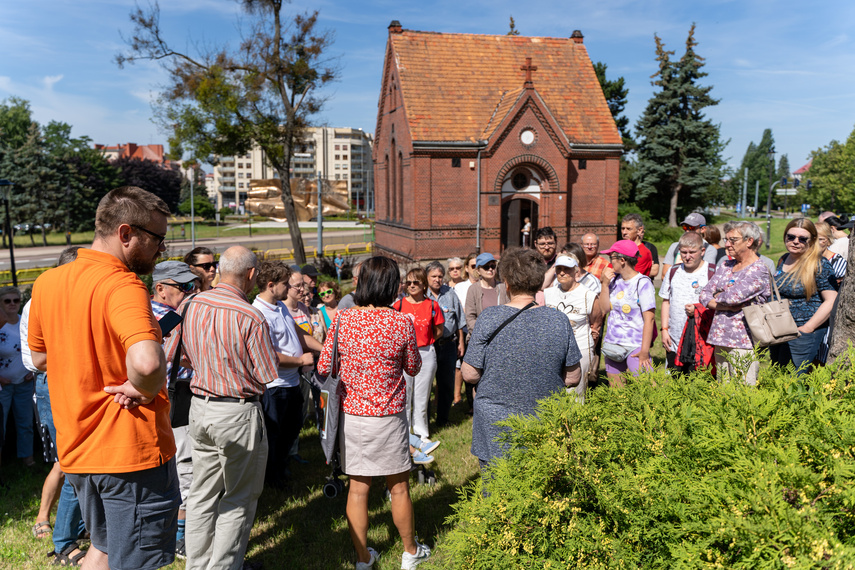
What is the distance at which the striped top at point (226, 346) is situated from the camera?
355 centimetres

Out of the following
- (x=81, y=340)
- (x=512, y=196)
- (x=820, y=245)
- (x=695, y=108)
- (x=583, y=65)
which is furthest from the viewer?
(x=695, y=108)

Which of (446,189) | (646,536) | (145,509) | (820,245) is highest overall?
(446,189)

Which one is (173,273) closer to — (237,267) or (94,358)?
(237,267)

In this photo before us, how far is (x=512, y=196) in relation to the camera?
25.4 metres

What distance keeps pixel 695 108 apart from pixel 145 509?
4339cm

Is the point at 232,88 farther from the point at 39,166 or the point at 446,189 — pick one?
the point at 39,166

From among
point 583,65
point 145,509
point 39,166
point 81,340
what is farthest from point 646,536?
point 39,166

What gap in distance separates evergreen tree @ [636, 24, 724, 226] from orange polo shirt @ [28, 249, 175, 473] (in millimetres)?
40997

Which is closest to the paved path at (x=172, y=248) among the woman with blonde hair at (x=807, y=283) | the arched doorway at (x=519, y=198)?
the arched doorway at (x=519, y=198)

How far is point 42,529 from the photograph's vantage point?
457 centimetres

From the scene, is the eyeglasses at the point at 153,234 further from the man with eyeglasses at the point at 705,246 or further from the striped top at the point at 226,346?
the man with eyeglasses at the point at 705,246

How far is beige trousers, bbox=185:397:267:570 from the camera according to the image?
11.7 ft

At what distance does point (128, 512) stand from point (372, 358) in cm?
161

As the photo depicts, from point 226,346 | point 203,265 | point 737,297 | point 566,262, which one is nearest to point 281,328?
point 203,265
